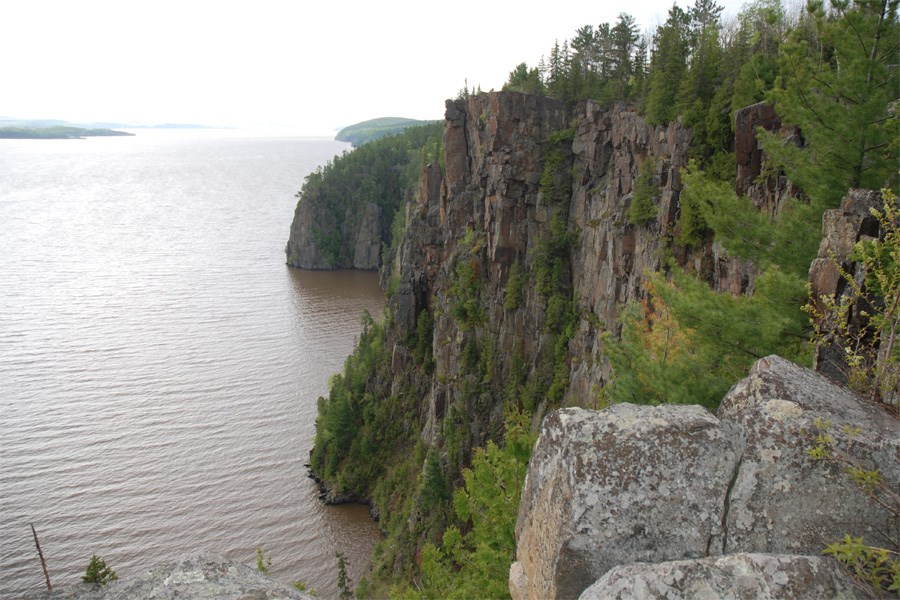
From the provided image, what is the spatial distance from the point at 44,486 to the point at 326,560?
20.1 meters

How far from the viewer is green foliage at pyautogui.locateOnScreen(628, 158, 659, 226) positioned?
29.7 m

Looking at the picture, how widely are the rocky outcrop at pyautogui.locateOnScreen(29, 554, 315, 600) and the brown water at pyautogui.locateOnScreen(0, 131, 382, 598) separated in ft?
99.4

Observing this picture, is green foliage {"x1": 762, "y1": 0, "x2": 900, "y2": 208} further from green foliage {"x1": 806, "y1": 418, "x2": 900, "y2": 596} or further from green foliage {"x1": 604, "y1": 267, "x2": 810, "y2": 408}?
green foliage {"x1": 806, "y1": 418, "x2": 900, "y2": 596}

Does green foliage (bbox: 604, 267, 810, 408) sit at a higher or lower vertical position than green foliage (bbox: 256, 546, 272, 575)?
higher

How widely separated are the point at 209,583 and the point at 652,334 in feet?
32.2

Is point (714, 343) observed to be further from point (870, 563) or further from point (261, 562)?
point (261, 562)

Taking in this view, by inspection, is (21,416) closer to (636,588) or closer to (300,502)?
(300,502)

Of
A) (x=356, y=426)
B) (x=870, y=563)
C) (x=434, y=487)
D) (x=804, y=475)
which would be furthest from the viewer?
(x=356, y=426)

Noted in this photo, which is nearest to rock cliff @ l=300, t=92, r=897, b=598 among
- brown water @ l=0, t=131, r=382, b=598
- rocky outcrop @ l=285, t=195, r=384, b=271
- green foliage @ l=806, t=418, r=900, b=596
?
green foliage @ l=806, t=418, r=900, b=596

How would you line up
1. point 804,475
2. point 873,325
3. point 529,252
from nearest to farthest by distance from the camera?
point 804,475 < point 873,325 < point 529,252

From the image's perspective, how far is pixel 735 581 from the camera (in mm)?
5176

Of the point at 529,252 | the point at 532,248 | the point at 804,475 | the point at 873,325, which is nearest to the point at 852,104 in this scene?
the point at 873,325

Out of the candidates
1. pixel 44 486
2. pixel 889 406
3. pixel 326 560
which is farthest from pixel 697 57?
pixel 44 486

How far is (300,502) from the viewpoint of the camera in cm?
4375
